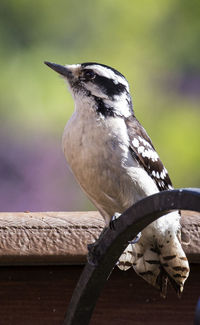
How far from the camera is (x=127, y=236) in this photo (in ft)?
5.90

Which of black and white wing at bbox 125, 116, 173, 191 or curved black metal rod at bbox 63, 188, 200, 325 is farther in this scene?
black and white wing at bbox 125, 116, 173, 191

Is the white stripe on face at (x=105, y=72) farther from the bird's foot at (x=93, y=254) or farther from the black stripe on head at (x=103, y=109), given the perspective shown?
the bird's foot at (x=93, y=254)

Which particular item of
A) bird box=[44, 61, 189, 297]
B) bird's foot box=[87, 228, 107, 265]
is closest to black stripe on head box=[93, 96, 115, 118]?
bird box=[44, 61, 189, 297]

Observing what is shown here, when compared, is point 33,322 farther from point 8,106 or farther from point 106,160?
point 8,106

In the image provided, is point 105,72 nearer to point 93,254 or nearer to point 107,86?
point 107,86

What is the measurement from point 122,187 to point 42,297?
0.78m

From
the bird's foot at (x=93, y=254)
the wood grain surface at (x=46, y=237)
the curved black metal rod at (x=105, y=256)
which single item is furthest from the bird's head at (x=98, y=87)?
the curved black metal rod at (x=105, y=256)


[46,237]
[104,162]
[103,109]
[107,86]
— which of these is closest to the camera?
[46,237]

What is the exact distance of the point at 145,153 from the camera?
312 cm

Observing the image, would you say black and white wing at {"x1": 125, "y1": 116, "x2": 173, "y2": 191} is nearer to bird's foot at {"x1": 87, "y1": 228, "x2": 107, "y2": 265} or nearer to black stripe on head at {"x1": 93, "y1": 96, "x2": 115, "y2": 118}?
black stripe on head at {"x1": 93, "y1": 96, "x2": 115, "y2": 118}

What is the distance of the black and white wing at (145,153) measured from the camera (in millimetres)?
3068

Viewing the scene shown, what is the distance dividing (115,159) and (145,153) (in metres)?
0.23

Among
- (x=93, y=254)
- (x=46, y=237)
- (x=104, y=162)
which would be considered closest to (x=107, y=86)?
(x=104, y=162)

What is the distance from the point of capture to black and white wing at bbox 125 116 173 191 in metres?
3.07
